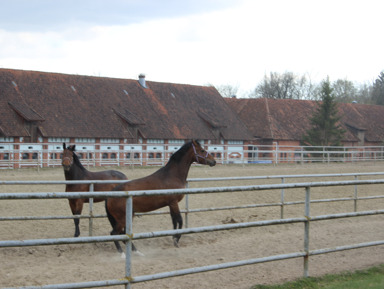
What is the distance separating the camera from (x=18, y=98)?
119 feet

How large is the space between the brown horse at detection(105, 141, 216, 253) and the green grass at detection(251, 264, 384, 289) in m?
3.13

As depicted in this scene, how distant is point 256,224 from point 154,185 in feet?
11.3

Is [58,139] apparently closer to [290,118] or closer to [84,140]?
[84,140]

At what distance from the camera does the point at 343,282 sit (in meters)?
6.28

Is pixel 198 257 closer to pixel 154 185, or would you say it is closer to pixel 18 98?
pixel 154 185

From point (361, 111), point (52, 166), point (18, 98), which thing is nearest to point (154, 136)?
point (18, 98)

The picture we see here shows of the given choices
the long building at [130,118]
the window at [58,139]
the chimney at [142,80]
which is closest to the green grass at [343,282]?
the long building at [130,118]

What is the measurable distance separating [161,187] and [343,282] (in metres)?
3.71

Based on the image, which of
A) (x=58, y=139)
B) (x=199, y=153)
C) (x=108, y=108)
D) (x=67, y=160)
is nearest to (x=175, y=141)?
(x=108, y=108)

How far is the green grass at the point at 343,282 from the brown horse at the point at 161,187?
313cm

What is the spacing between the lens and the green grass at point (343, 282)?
19.6 feet

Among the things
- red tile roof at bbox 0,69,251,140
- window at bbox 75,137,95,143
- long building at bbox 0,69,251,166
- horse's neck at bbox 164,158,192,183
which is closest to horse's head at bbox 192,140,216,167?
horse's neck at bbox 164,158,192,183

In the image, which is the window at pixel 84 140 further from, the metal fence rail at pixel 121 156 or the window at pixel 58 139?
the metal fence rail at pixel 121 156

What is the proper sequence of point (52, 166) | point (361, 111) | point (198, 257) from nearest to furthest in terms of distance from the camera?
point (198, 257) < point (52, 166) < point (361, 111)
